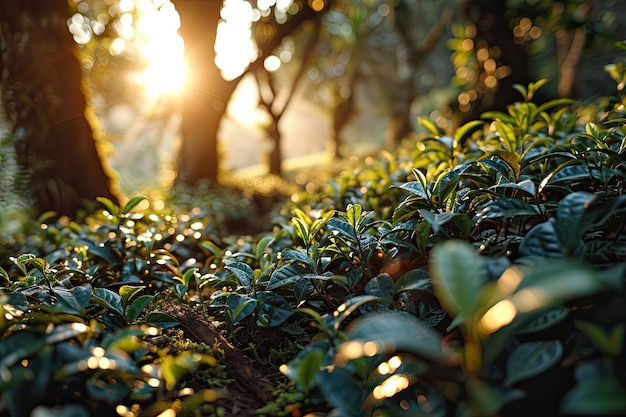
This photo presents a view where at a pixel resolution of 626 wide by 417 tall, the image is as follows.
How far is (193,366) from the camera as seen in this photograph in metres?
0.94

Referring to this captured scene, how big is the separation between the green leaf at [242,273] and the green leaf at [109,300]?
34 cm

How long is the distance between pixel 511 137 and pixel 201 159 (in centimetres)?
513

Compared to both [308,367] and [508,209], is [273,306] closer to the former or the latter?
[308,367]

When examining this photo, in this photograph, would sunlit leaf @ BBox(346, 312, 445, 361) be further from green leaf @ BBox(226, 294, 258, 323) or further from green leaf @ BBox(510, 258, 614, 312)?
green leaf @ BBox(226, 294, 258, 323)

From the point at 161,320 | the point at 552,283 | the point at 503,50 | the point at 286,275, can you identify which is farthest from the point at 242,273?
the point at 503,50

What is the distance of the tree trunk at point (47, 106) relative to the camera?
3197mm

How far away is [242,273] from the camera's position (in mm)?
1429

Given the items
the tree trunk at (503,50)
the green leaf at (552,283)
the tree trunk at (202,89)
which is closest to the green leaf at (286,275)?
the green leaf at (552,283)

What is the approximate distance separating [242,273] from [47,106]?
2761 mm

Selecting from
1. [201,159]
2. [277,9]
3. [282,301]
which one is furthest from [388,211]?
[277,9]

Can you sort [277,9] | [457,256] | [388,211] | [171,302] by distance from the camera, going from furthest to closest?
[277,9]
[388,211]
[171,302]
[457,256]

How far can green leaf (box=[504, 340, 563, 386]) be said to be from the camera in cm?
84

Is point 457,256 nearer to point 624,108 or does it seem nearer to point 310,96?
point 624,108

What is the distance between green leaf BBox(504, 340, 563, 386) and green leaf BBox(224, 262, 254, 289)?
80cm
